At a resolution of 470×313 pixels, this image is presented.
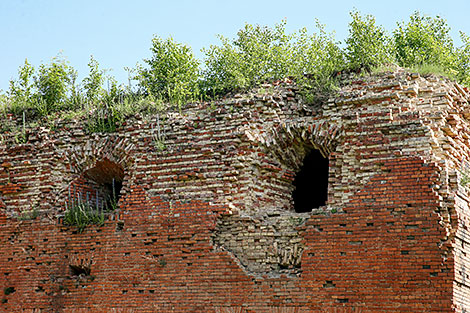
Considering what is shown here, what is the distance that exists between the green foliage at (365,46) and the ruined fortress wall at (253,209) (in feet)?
2.80

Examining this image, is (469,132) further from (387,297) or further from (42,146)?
(42,146)

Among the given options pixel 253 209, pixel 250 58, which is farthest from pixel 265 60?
pixel 253 209

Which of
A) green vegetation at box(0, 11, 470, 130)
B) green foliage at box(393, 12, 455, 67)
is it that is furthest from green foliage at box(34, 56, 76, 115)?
green foliage at box(393, 12, 455, 67)

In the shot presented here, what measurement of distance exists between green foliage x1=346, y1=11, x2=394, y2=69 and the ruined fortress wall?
2.80 ft

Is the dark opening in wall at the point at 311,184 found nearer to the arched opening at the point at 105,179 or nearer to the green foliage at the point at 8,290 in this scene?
the arched opening at the point at 105,179

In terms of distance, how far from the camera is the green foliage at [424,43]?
14.7m

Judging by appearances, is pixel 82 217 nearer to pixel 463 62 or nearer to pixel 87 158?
pixel 87 158

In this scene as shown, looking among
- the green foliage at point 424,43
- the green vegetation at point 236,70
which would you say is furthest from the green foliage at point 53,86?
the green foliage at point 424,43

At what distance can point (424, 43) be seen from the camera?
1551 cm

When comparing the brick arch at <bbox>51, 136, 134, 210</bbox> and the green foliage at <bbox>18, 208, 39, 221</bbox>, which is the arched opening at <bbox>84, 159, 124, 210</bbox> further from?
the green foliage at <bbox>18, 208, 39, 221</bbox>

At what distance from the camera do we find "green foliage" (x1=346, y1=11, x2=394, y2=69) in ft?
38.7

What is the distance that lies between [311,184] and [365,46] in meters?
2.62

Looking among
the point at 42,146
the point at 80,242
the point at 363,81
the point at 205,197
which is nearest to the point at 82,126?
the point at 42,146

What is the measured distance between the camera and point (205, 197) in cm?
1085
